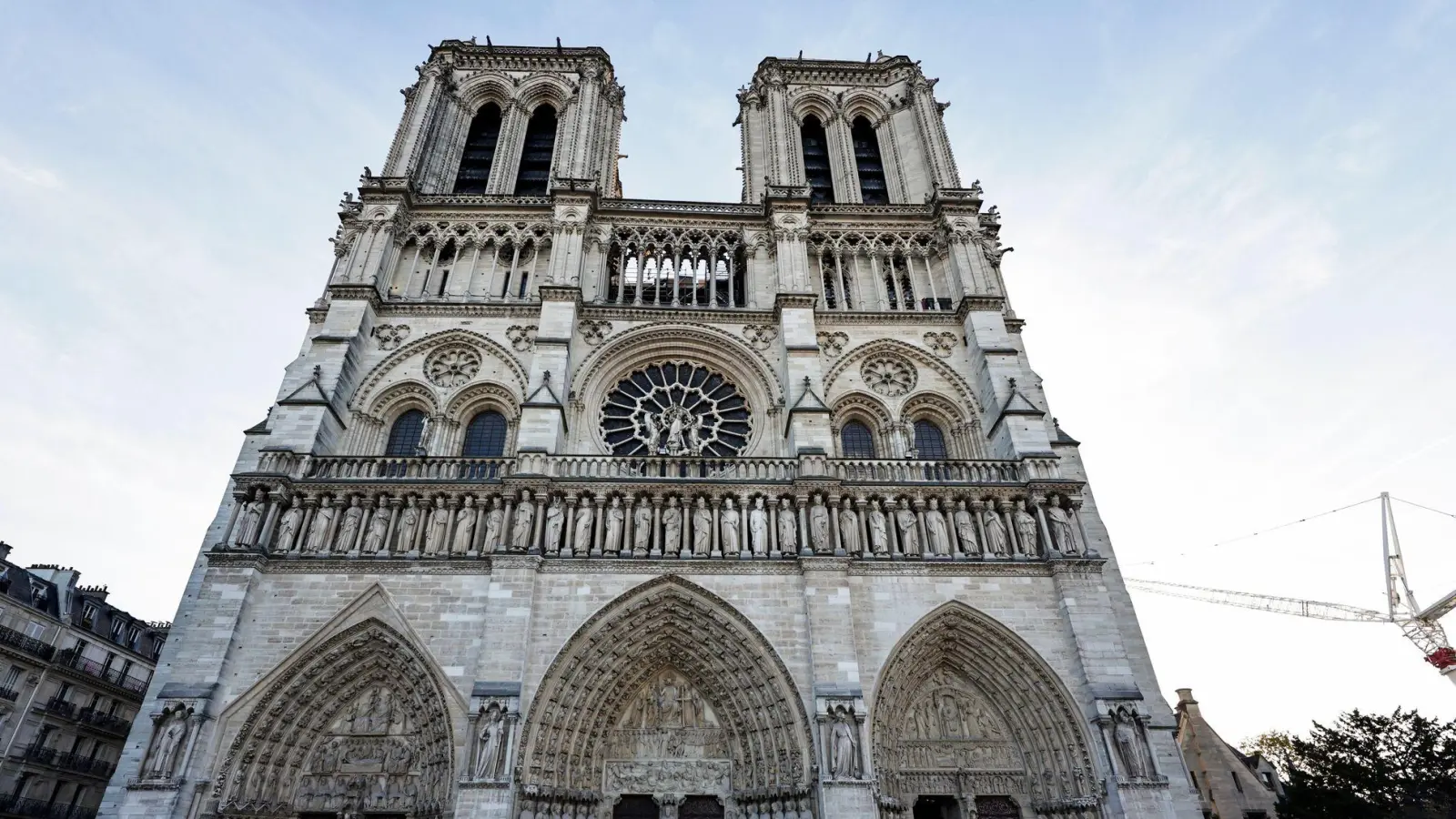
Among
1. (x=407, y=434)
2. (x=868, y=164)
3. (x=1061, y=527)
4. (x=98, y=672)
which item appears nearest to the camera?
(x=1061, y=527)

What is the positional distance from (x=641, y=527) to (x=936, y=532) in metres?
5.36

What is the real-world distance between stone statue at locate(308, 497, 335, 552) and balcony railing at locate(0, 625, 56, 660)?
11.2 metres

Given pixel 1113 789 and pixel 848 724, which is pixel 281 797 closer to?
pixel 848 724

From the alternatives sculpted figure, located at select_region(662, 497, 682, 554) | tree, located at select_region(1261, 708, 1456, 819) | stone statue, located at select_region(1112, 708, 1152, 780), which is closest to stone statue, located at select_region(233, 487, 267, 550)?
sculpted figure, located at select_region(662, 497, 682, 554)

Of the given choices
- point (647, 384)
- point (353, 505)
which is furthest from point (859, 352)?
point (353, 505)

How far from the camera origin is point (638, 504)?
13484 mm

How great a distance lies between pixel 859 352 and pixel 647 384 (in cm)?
497

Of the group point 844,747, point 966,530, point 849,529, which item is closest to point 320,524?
point 849,529

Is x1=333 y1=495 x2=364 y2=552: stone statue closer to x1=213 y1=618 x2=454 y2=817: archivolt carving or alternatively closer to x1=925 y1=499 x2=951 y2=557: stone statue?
x1=213 y1=618 x2=454 y2=817: archivolt carving

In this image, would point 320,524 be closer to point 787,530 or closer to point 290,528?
point 290,528

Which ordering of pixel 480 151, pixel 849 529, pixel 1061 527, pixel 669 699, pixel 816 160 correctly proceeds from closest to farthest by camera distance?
1. pixel 669 699
2. pixel 849 529
3. pixel 1061 527
4. pixel 480 151
5. pixel 816 160

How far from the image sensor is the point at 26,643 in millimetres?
18250

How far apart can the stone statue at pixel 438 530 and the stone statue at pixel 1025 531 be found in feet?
33.8

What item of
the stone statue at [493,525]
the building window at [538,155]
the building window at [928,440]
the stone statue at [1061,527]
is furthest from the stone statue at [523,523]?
the building window at [538,155]
